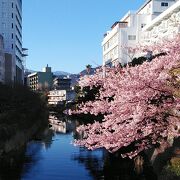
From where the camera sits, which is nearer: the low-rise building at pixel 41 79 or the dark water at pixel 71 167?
the dark water at pixel 71 167

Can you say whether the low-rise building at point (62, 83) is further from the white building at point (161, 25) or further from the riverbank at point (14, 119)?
the riverbank at point (14, 119)

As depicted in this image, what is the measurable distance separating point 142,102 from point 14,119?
28.7 meters

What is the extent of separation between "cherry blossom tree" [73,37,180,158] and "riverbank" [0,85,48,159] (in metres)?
18.2

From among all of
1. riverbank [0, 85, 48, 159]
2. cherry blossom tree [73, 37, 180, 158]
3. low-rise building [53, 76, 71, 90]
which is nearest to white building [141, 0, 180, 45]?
riverbank [0, 85, 48, 159]

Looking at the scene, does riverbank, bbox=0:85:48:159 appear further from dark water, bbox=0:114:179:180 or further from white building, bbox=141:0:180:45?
white building, bbox=141:0:180:45

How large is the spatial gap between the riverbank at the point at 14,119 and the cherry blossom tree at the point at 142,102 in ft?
59.9

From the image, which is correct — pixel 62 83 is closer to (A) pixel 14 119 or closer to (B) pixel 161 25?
(B) pixel 161 25

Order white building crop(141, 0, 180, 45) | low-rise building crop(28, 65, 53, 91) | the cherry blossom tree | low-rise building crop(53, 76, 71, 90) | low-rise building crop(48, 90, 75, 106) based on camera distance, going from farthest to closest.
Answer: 1. low-rise building crop(53, 76, 71, 90)
2. low-rise building crop(28, 65, 53, 91)
3. low-rise building crop(48, 90, 75, 106)
4. white building crop(141, 0, 180, 45)
5. the cherry blossom tree

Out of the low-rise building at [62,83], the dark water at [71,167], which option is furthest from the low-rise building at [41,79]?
the dark water at [71,167]

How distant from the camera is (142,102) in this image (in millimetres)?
9250

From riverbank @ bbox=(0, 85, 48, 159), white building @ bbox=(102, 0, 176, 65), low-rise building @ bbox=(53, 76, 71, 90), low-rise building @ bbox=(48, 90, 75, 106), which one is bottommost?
riverbank @ bbox=(0, 85, 48, 159)

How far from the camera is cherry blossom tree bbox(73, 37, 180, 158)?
8.95 metres

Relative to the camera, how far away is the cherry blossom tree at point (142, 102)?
8945mm

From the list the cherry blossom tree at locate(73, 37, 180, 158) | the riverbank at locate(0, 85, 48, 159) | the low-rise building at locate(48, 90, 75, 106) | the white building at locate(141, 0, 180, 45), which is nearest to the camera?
the cherry blossom tree at locate(73, 37, 180, 158)
